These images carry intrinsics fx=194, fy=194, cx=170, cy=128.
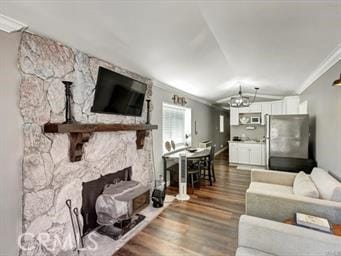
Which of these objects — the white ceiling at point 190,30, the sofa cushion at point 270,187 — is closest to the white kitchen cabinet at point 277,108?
the white ceiling at point 190,30

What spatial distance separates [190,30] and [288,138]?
3235 millimetres

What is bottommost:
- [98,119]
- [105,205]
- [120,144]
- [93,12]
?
[105,205]

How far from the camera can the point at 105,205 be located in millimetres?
2457

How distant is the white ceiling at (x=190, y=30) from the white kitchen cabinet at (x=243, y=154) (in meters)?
3.62

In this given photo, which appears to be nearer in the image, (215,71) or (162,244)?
(162,244)

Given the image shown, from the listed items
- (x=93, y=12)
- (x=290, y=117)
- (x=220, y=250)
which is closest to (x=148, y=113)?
(x=93, y=12)

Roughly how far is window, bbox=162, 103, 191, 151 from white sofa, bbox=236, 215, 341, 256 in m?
3.13

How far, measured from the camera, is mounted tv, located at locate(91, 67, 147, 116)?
2.43 meters

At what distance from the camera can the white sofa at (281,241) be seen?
134 cm

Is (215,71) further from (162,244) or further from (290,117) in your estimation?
(162,244)

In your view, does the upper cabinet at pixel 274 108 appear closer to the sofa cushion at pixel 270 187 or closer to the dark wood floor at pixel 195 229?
the sofa cushion at pixel 270 187

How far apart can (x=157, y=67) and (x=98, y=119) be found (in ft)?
4.14

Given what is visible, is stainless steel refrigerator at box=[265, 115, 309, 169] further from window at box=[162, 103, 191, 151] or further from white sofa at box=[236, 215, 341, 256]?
white sofa at box=[236, 215, 341, 256]

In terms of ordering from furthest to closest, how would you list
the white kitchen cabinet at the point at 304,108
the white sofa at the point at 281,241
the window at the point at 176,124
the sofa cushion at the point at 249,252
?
the window at the point at 176,124
the white kitchen cabinet at the point at 304,108
the sofa cushion at the point at 249,252
the white sofa at the point at 281,241
